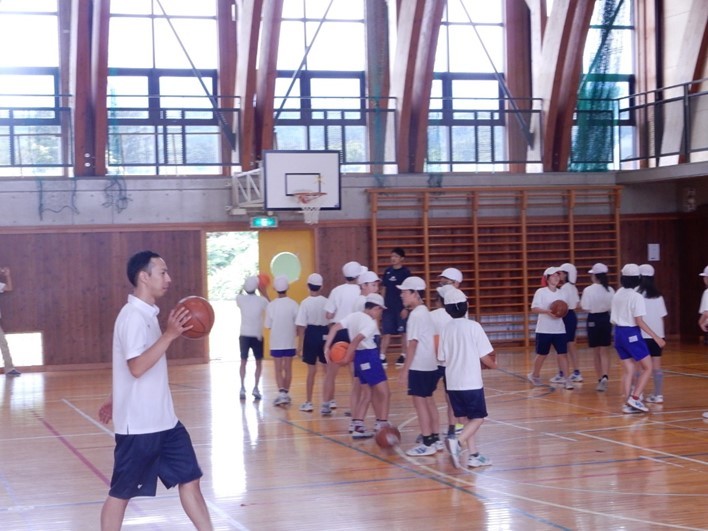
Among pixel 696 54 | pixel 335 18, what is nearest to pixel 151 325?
pixel 335 18

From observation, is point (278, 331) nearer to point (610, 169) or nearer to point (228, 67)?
point (228, 67)

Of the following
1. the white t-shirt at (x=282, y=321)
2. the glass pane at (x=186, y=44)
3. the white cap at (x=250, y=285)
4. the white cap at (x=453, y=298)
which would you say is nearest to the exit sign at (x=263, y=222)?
the glass pane at (x=186, y=44)

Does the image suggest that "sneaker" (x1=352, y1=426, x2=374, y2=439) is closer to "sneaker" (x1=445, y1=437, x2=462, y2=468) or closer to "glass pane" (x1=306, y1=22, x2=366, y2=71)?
"sneaker" (x1=445, y1=437, x2=462, y2=468)

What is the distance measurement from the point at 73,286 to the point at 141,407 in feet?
40.3

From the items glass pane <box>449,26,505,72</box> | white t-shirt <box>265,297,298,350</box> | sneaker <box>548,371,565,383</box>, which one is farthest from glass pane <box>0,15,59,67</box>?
sneaker <box>548,371,565,383</box>

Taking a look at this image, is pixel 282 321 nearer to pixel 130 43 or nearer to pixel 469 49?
pixel 130 43

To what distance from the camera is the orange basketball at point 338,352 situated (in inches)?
366

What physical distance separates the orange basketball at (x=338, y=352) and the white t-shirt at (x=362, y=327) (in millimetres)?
130

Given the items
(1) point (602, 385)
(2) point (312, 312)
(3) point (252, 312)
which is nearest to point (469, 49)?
(1) point (602, 385)

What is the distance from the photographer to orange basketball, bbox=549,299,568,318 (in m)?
→ 12.6

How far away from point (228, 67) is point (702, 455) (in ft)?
40.2

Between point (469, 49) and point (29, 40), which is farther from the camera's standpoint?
point (469, 49)

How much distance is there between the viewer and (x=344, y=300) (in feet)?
36.0

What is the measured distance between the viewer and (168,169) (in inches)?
692
